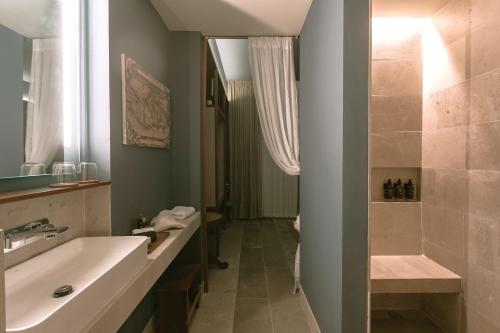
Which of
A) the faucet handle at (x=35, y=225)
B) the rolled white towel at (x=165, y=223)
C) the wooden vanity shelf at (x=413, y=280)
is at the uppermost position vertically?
the faucet handle at (x=35, y=225)

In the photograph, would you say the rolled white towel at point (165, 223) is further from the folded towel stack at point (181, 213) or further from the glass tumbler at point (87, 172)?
the glass tumbler at point (87, 172)

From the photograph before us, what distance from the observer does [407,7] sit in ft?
6.50

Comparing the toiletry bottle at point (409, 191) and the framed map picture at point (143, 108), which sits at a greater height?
the framed map picture at point (143, 108)

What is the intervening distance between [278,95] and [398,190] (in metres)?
1.37

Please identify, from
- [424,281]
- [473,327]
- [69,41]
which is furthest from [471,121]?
[69,41]

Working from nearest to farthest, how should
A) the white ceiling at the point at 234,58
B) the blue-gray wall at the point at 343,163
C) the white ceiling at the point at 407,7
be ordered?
the blue-gray wall at the point at 343,163 < the white ceiling at the point at 407,7 < the white ceiling at the point at 234,58

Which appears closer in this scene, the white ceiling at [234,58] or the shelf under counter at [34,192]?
the shelf under counter at [34,192]

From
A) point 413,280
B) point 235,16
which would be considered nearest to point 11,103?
point 235,16

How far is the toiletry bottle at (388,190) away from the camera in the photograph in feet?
7.11

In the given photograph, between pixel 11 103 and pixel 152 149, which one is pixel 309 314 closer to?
pixel 152 149

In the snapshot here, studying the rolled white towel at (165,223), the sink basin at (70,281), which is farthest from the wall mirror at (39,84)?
the rolled white towel at (165,223)

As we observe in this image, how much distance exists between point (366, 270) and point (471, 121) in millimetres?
1220

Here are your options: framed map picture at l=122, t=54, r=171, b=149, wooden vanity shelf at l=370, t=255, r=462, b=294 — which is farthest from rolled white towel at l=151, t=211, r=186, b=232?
wooden vanity shelf at l=370, t=255, r=462, b=294

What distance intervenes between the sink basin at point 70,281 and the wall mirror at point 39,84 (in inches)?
15.4
